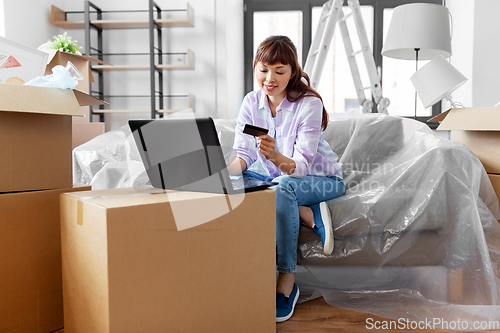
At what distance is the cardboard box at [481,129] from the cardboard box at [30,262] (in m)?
1.26

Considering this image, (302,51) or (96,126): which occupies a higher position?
(302,51)

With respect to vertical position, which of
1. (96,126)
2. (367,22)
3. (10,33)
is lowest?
(96,126)

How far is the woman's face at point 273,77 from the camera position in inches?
42.2

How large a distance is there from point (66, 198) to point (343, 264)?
788 millimetres

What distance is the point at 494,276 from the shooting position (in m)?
0.98

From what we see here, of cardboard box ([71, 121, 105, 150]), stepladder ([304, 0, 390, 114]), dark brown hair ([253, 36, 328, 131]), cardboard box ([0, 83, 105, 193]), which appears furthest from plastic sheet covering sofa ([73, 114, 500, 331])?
stepladder ([304, 0, 390, 114])

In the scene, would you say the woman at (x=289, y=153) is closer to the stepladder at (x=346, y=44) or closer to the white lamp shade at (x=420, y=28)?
the stepladder at (x=346, y=44)

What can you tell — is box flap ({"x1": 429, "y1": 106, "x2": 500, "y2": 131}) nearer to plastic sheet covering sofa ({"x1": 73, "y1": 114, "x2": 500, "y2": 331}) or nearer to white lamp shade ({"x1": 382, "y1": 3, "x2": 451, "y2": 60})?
plastic sheet covering sofa ({"x1": 73, "y1": 114, "x2": 500, "y2": 331})

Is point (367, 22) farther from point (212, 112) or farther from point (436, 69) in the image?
point (436, 69)

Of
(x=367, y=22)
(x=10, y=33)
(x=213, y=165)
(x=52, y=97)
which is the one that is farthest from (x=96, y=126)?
(x=367, y=22)

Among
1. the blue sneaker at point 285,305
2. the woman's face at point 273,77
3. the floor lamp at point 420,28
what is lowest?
the blue sneaker at point 285,305

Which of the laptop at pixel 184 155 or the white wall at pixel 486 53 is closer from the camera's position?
the laptop at pixel 184 155

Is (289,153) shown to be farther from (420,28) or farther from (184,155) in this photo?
(420,28)

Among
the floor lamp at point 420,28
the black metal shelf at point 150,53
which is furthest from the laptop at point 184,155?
the black metal shelf at point 150,53
